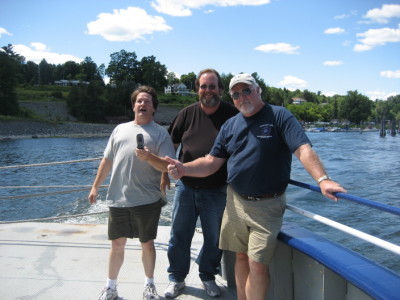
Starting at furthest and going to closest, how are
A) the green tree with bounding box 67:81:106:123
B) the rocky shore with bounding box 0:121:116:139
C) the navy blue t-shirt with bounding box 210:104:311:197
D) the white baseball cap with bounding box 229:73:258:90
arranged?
the green tree with bounding box 67:81:106:123 < the rocky shore with bounding box 0:121:116:139 < the white baseball cap with bounding box 229:73:258:90 < the navy blue t-shirt with bounding box 210:104:311:197

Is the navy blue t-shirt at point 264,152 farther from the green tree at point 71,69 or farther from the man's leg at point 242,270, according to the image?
the green tree at point 71,69

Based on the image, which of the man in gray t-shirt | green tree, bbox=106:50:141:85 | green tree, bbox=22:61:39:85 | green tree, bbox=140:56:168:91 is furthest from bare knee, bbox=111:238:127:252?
green tree, bbox=22:61:39:85

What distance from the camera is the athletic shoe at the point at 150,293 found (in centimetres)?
284

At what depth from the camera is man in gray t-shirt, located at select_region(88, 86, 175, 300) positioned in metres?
2.75

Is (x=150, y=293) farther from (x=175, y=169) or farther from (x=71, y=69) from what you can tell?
(x=71, y=69)

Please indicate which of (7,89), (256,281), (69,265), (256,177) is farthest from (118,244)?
(7,89)

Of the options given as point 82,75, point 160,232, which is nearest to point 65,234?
point 160,232

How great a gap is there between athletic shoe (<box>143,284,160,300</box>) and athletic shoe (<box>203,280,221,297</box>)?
40cm

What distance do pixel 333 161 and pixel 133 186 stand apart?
1136 inches

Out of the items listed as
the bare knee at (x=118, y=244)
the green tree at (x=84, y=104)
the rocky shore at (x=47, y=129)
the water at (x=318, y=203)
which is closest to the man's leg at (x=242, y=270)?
the bare knee at (x=118, y=244)

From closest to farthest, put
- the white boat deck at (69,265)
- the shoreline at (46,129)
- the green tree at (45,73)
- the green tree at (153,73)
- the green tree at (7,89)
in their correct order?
the white boat deck at (69,265), the shoreline at (46,129), the green tree at (7,89), the green tree at (153,73), the green tree at (45,73)

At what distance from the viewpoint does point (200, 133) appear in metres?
2.91

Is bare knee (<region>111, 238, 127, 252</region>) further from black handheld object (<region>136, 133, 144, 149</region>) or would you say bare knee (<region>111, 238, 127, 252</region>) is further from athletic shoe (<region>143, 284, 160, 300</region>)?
black handheld object (<region>136, 133, 144, 149</region>)

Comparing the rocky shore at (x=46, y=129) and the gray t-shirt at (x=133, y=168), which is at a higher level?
the gray t-shirt at (x=133, y=168)
